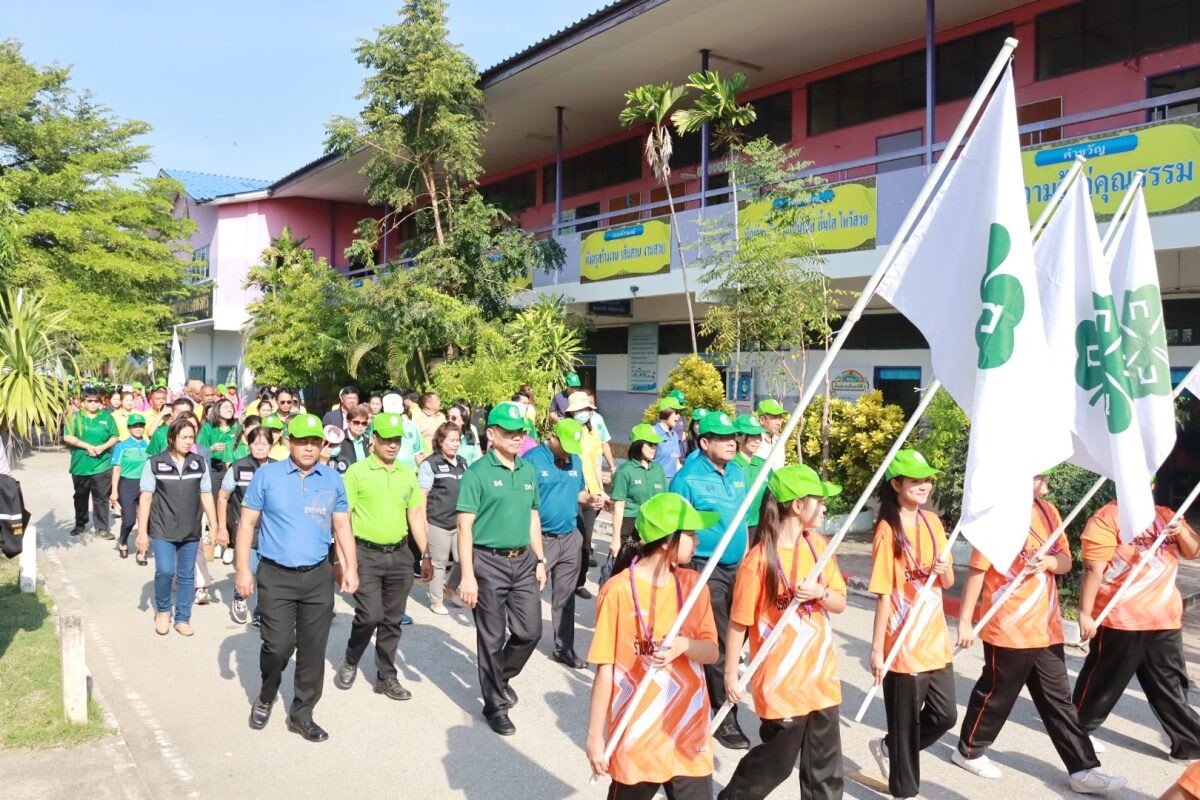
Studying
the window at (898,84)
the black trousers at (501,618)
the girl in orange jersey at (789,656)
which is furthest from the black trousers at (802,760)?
the window at (898,84)

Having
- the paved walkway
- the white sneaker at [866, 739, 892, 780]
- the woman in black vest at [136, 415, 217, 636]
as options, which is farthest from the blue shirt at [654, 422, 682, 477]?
the white sneaker at [866, 739, 892, 780]

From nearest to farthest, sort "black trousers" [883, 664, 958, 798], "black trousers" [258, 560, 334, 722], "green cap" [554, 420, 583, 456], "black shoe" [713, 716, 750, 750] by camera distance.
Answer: "black trousers" [883, 664, 958, 798] < "black shoe" [713, 716, 750, 750] < "black trousers" [258, 560, 334, 722] < "green cap" [554, 420, 583, 456]

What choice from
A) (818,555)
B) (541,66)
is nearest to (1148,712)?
(818,555)

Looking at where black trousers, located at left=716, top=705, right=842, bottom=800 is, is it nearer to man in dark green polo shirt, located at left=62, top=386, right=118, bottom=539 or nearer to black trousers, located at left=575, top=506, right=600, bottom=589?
black trousers, located at left=575, top=506, right=600, bottom=589

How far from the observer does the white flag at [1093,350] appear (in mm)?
4852

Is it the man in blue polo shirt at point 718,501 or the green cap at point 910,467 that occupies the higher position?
the green cap at point 910,467

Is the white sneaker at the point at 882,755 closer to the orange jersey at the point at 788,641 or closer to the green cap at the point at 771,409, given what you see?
the orange jersey at the point at 788,641

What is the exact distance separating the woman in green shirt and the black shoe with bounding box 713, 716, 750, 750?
7.85 ft

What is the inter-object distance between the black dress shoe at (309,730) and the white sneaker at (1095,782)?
13.7 ft

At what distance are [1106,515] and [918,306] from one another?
2.16 metres

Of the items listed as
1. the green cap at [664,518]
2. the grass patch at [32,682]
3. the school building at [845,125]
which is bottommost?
the grass patch at [32,682]

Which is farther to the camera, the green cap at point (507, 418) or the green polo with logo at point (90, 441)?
the green polo with logo at point (90, 441)

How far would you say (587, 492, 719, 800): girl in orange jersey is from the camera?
11.7 ft

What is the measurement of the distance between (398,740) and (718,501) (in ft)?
7.90
